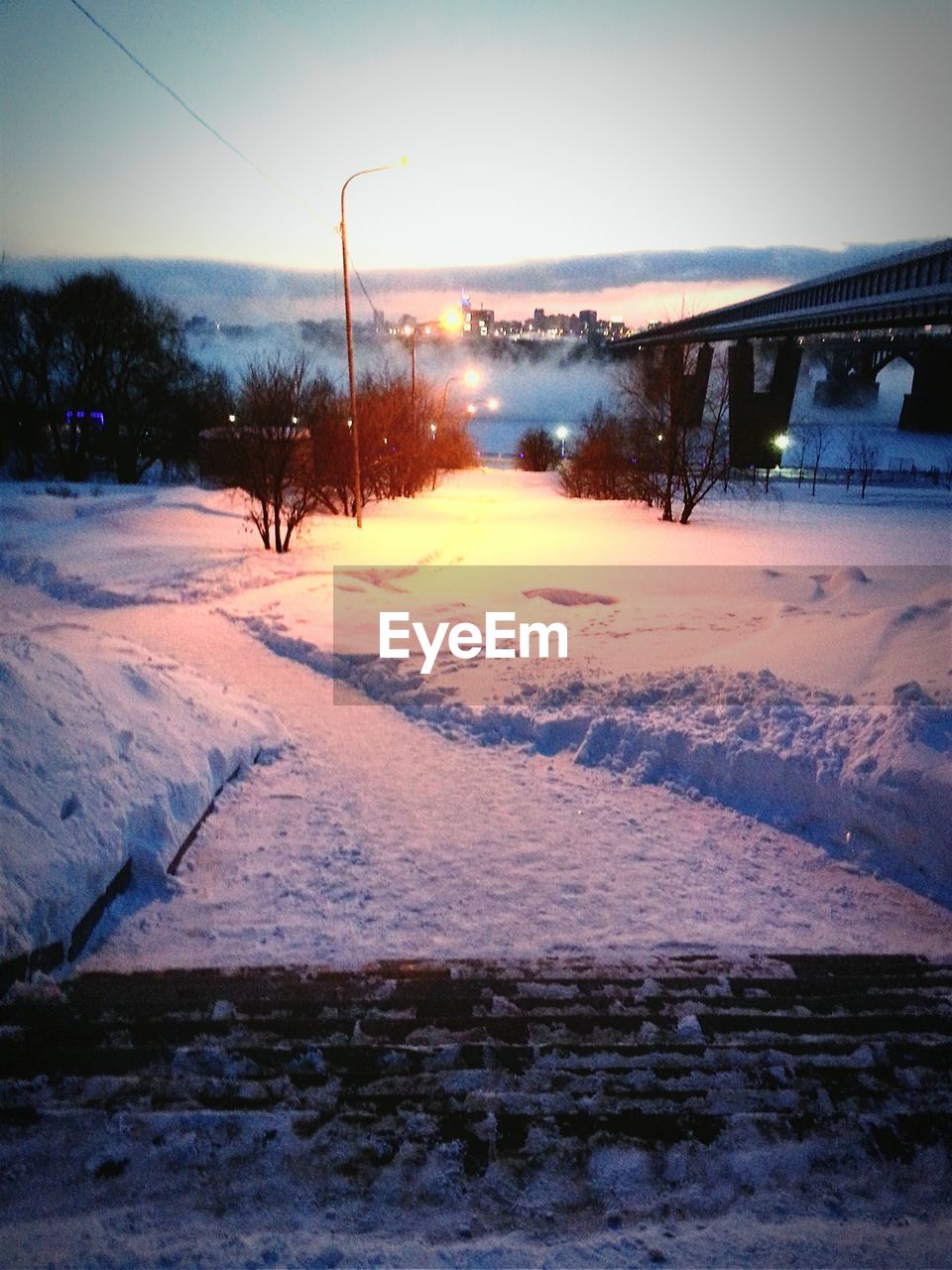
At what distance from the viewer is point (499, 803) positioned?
6.91 meters

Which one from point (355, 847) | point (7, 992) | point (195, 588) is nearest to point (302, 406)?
point (195, 588)

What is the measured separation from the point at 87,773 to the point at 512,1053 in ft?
11.5

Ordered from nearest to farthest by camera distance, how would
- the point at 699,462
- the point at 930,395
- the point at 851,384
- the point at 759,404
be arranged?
the point at 699,462
the point at 759,404
the point at 930,395
the point at 851,384

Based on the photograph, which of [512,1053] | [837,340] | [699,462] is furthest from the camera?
[837,340]

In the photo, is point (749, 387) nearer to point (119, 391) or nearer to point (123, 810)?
point (119, 391)

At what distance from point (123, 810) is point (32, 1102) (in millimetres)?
2247

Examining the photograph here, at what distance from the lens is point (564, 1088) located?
3.57 m

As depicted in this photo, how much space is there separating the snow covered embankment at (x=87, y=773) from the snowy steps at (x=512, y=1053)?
593 millimetres

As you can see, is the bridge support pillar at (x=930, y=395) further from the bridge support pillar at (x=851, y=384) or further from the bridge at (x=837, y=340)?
the bridge support pillar at (x=851, y=384)

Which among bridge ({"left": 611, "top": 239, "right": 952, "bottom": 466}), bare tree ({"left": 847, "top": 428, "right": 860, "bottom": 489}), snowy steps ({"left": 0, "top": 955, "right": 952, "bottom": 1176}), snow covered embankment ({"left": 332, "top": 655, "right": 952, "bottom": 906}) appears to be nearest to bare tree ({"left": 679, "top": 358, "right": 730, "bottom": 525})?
bridge ({"left": 611, "top": 239, "right": 952, "bottom": 466})

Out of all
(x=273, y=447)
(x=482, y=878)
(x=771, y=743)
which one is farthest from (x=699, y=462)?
(x=482, y=878)

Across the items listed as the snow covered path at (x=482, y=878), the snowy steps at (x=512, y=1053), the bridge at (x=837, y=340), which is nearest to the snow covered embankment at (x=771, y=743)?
the snow covered path at (x=482, y=878)

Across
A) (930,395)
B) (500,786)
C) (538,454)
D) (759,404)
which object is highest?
(930,395)

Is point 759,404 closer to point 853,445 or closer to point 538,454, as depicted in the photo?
point 538,454
